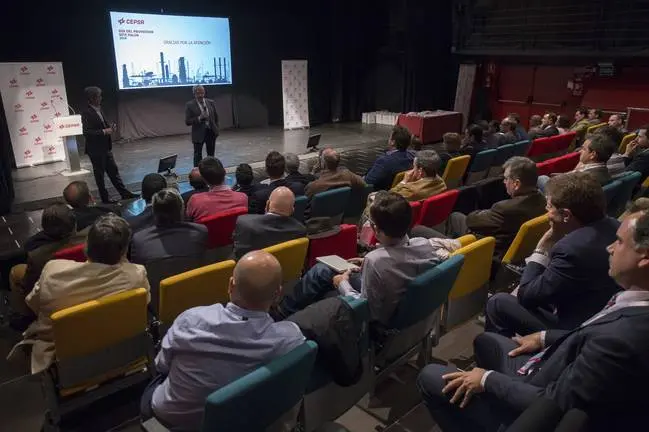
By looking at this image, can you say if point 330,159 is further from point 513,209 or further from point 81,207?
point 81,207

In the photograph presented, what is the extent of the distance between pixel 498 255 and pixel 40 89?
8470mm

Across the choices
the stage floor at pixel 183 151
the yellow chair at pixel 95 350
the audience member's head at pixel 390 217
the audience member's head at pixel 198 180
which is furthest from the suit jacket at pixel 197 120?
the audience member's head at pixel 390 217

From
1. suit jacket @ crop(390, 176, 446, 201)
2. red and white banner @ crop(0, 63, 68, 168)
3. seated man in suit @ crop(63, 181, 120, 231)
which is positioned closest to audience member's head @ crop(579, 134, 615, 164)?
suit jacket @ crop(390, 176, 446, 201)

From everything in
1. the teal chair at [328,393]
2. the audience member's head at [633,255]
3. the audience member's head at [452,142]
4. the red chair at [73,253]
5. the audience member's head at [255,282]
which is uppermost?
the audience member's head at [633,255]

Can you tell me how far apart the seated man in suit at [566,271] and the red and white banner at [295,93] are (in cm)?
1075

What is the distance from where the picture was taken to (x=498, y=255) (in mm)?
3186

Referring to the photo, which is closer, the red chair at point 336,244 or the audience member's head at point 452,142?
the red chair at point 336,244

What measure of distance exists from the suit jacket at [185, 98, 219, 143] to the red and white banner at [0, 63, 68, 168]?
9.07ft

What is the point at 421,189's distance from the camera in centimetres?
401

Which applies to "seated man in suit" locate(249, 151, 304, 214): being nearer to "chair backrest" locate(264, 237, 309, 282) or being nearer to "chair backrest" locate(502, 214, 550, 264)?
"chair backrest" locate(264, 237, 309, 282)

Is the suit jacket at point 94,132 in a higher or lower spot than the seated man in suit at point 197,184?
higher

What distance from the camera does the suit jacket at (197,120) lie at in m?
7.08

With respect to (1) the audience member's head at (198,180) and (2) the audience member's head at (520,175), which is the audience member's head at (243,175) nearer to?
(1) the audience member's head at (198,180)

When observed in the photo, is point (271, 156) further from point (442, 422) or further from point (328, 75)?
point (328, 75)
